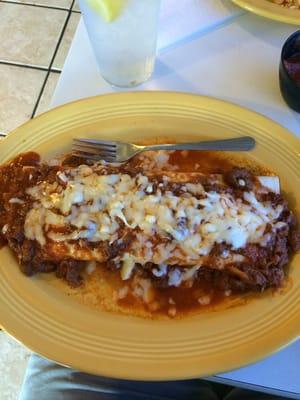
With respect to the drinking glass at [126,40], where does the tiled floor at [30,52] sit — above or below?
below

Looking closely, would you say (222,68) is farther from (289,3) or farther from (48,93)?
(48,93)

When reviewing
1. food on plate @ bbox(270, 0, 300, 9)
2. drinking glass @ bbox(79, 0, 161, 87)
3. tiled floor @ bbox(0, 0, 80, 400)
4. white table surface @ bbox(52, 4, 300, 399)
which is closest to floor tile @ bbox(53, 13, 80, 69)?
tiled floor @ bbox(0, 0, 80, 400)

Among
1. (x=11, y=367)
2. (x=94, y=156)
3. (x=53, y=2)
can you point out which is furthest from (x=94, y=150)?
(x=53, y=2)

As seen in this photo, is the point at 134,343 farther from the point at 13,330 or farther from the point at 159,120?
the point at 159,120

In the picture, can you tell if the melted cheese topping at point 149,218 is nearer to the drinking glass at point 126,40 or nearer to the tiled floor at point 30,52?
the drinking glass at point 126,40

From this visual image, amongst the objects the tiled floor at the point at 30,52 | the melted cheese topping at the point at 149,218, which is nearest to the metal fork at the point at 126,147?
the melted cheese topping at the point at 149,218
